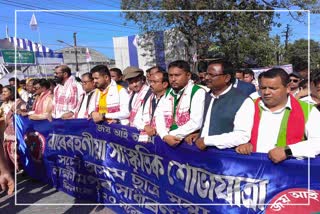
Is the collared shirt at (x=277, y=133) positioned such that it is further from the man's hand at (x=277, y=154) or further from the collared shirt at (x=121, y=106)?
the collared shirt at (x=121, y=106)

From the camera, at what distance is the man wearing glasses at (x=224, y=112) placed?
2.92m

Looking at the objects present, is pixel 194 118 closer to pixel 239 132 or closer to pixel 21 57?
pixel 239 132

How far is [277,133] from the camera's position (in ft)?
9.11

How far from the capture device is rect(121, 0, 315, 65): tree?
563 inches

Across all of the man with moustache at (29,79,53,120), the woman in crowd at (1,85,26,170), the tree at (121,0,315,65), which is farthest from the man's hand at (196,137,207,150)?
the tree at (121,0,315,65)

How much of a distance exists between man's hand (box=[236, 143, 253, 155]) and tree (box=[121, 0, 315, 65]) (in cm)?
1134

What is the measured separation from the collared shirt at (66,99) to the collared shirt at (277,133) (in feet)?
11.8

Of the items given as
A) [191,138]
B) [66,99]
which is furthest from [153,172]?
[66,99]

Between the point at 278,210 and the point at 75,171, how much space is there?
327 centimetres

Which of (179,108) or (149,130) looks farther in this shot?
(149,130)

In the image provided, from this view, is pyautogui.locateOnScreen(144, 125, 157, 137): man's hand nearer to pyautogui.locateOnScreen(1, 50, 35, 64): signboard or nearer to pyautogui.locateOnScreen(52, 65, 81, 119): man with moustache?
Answer: pyautogui.locateOnScreen(52, 65, 81, 119): man with moustache

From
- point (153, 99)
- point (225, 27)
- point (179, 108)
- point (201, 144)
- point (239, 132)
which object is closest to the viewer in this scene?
point (239, 132)

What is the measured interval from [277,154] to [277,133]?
9.6 inches

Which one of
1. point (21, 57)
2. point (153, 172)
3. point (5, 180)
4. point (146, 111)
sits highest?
point (21, 57)
